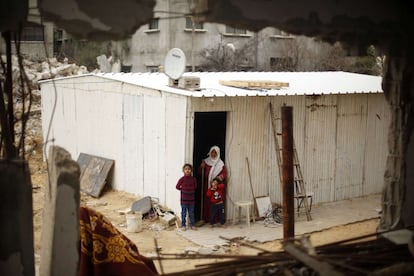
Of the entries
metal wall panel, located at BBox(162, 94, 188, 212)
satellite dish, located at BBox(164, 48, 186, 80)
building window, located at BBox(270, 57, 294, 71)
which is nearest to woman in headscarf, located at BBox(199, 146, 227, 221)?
metal wall panel, located at BBox(162, 94, 188, 212)

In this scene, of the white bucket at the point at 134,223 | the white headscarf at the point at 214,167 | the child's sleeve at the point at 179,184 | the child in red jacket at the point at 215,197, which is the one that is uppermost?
the white headscarf at the point at 214,167

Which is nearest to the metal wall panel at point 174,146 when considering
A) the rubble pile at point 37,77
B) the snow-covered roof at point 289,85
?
the snow-covered roof at point 289,85

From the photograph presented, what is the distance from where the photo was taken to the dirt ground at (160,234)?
9.05 meters

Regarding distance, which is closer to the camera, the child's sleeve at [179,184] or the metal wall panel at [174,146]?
the child's sleeve at [179,184]

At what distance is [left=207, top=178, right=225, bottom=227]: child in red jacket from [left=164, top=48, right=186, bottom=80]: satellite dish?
2506 millimetres

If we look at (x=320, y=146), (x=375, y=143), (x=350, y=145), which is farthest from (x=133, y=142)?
(x=375, y=143)

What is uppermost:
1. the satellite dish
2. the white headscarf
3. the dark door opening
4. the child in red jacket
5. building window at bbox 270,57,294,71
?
building window at bbox 270,57,294,71

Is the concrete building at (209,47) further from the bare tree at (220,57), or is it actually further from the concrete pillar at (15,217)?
the concrete pillar at (15,217)

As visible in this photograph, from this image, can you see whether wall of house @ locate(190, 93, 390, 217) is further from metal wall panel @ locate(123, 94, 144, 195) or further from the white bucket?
metal wall panel @ locate(123, 94, 144, 195)

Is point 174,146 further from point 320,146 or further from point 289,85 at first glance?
point 320,146

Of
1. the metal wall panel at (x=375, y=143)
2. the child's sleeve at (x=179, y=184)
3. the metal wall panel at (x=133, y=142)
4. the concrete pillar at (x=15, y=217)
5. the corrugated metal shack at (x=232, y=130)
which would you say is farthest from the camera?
the metal wall panel at (x=375, y=143)

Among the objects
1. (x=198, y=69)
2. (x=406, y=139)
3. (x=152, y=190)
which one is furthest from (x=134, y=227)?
(x=198, y=69)

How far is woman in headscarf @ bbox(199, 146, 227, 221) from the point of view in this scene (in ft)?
34.2

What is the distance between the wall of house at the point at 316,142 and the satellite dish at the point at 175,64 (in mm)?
999
